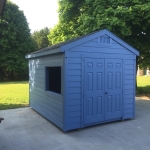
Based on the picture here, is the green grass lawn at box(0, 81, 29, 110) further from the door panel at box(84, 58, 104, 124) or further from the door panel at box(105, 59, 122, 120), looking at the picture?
the door panel at box(105, 59, 122, 120)

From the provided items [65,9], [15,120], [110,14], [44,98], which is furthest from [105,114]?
[65,9]

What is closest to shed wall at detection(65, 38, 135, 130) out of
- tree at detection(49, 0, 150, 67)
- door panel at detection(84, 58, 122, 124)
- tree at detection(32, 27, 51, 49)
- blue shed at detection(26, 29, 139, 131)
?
blue shed at detection(26, 29, 139, 131)

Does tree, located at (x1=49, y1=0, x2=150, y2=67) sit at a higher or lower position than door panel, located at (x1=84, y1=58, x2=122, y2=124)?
higher

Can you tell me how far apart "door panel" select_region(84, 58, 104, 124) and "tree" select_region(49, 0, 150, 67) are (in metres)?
4.83

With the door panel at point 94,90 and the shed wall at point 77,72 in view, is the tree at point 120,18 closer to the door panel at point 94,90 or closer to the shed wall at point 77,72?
the shed wall at point 77,72

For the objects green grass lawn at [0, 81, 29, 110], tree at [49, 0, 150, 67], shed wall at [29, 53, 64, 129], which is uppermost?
tree at [49, 0, 150, 67]

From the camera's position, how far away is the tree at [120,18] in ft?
30.8

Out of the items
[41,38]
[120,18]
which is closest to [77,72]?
[120,18]

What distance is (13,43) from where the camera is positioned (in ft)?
82.6

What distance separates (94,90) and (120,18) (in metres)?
5.97

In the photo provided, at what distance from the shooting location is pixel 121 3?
993 centimetres

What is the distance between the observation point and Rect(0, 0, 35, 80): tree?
24641mm

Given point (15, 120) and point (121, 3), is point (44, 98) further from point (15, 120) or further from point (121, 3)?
point (121, 3)

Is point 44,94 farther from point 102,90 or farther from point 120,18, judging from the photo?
point 120,18
